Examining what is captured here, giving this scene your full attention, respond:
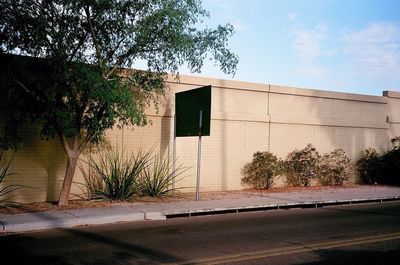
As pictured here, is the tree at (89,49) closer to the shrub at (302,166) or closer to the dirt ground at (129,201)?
the dirt ground at (129,201)

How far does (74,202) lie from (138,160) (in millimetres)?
2911

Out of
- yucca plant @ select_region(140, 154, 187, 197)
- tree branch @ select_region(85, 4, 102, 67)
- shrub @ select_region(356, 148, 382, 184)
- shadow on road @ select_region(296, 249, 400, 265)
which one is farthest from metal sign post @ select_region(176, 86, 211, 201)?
shrub @ select_region(356, 148, 382, 184)

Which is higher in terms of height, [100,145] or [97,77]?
[97,77]

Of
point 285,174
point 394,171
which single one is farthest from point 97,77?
point 394,171

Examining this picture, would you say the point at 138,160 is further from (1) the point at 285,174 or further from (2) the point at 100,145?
(1) the point at 285,174

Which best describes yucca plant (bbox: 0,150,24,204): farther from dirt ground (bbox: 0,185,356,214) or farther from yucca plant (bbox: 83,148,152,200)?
yucca plant (bbox: 83,148,152,200)

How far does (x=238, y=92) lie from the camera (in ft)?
59.7

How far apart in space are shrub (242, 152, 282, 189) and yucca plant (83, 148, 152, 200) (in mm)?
4486

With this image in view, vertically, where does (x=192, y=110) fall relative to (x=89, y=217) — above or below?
above

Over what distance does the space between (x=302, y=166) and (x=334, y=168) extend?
1.98 m

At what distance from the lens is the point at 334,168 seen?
2030cm

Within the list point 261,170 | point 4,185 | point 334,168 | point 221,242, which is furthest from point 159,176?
point 334,168

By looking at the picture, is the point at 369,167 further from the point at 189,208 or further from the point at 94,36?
the point at 94,36

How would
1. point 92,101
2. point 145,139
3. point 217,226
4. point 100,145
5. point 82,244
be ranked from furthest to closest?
point 145,139 < point 100,145 < point 92,101 < point 217,226 < point 82,244
